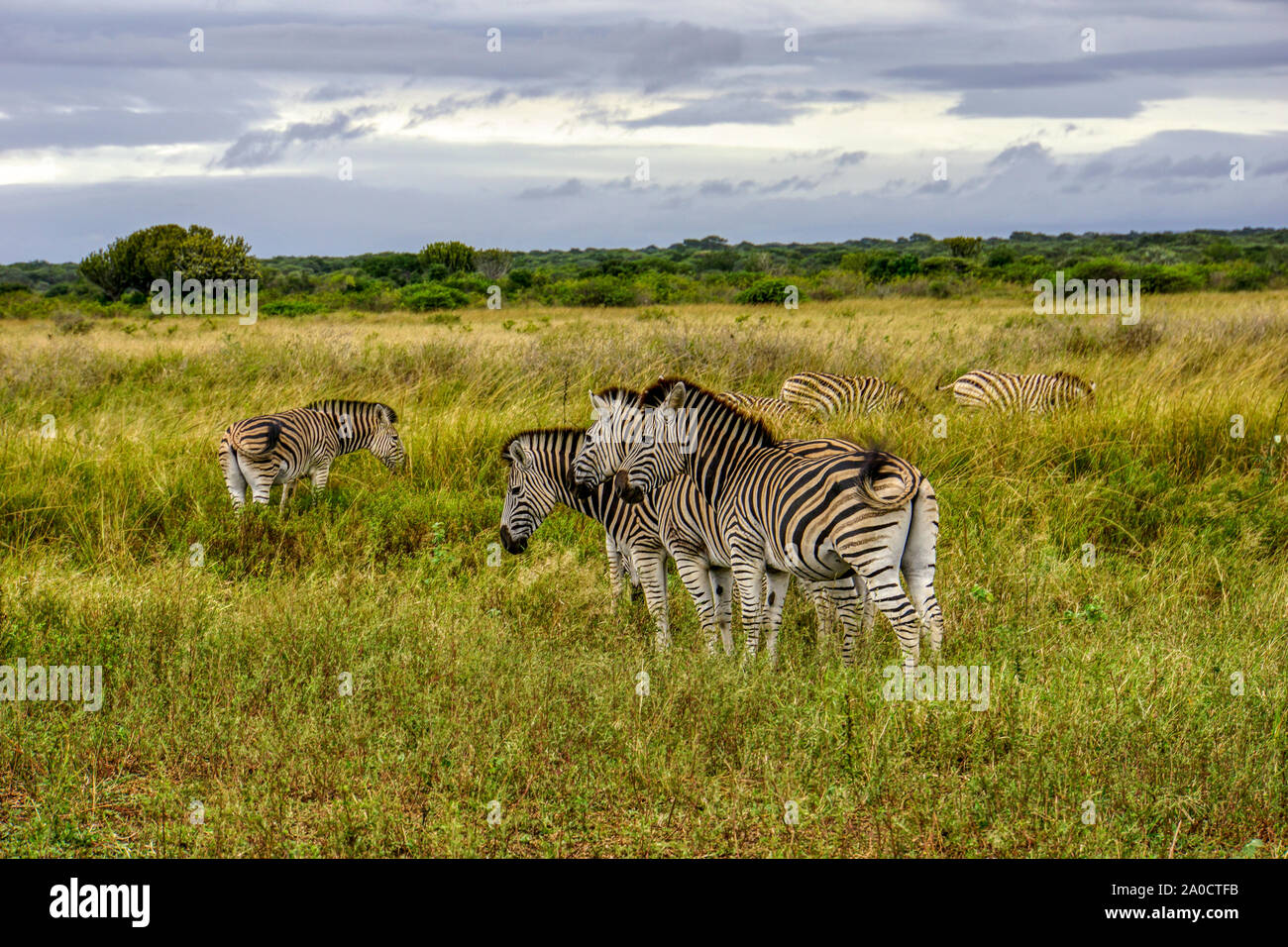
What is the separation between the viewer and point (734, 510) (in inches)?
236

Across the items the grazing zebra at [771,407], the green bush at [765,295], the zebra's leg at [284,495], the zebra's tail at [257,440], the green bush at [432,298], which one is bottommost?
the zebra's leg at [284,495]

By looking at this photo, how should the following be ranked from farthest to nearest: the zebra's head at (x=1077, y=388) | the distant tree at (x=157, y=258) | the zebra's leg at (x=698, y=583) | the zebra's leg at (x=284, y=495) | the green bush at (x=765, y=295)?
the distant tree at (x=157, y=258)
the green bush at (x=765, y=295)
the zebra's head at (x=1077, y=388)
the zebra's leg at (x=284, y=495)
the zebra's leg at (x=698, y=583)

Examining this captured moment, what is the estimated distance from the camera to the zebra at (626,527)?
633cm

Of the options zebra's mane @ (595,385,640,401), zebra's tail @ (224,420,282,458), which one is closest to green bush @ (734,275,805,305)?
zebra's tail @ (224,420,282,458)

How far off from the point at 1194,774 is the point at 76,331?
28.6 meters

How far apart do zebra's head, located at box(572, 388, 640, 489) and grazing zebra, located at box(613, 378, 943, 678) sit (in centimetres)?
8

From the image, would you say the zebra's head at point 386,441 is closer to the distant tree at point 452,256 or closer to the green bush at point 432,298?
the green bush at point 432,298

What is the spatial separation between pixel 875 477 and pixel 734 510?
89cm

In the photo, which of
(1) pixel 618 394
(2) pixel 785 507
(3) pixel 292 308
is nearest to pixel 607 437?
(1) pixel 618 394

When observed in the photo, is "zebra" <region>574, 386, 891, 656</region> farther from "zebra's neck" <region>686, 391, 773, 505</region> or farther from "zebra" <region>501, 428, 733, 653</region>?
"zebra's neck" <region>686, 391, 773, 505</region>

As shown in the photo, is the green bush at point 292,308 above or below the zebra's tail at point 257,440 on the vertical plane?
above

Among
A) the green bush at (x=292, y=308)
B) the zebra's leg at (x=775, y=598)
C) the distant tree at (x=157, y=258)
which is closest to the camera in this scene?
the zebra's leg at (x=775, y=598)

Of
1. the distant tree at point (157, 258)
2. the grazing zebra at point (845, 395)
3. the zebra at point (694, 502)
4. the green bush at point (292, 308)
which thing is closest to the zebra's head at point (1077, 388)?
the grazing zebra at point (845, 395)

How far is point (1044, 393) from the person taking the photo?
11516 mm
